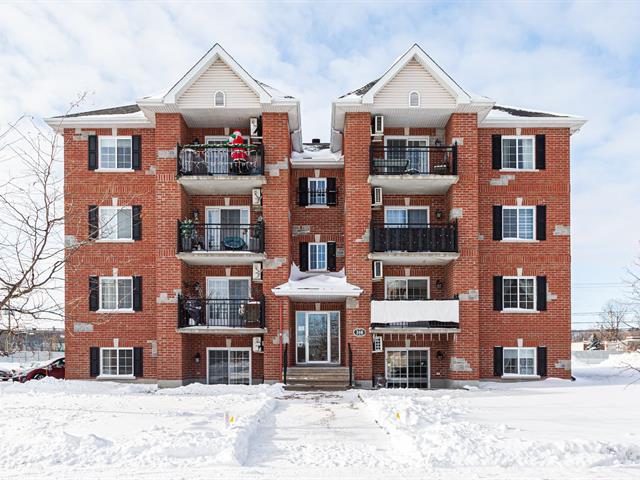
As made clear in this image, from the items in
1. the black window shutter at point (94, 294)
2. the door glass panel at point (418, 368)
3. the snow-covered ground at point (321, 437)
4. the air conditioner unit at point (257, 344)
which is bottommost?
the door glass panel at point (418, 368)

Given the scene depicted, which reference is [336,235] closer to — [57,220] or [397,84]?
[397,84]

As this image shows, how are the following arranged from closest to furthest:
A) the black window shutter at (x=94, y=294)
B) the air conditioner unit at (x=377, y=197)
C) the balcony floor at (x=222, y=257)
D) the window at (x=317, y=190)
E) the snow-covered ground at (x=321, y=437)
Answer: the snow-covered ground at (x=321, y=437) < the balcony floor at (x=222, y=257) < the air conditioner unit at (x=377, y=197) < the black window shutter at (x=94, y=294) < the window at (x=317, y=190)

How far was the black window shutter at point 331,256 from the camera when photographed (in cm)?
2453

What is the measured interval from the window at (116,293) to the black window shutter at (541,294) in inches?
627

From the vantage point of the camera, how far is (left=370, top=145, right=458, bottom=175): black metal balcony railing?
882 inches

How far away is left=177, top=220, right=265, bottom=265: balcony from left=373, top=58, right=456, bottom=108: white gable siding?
6.65 meters

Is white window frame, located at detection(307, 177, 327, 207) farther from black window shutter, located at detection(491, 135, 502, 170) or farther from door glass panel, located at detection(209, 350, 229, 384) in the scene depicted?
door glass panel, located at detection(209, 350, 229, 384)

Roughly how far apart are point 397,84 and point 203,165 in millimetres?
7903

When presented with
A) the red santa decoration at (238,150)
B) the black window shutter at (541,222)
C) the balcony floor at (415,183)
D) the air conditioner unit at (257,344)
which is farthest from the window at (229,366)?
the black window shutter at (541,222)

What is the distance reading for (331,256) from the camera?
24594 mm

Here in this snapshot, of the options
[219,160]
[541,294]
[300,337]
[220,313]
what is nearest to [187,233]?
[219,160]

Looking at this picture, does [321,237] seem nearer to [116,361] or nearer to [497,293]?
[497,293]

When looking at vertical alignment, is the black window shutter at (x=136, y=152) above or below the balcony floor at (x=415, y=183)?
above

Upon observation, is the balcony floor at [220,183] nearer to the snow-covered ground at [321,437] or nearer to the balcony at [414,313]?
the balcony at [414,313]
